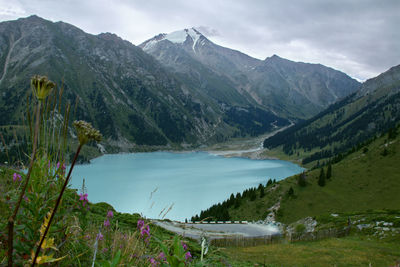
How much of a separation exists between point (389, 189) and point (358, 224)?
22.9m

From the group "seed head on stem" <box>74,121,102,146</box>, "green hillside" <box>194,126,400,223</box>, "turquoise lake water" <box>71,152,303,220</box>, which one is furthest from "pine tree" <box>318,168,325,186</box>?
"seed head on stem" <box>74,121,102,146</box>

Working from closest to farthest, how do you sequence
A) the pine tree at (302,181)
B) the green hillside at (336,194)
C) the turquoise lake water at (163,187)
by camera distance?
the green hillside at (336,194) < the pine tree at (302,181) < the turquoise lake water at (163,187)

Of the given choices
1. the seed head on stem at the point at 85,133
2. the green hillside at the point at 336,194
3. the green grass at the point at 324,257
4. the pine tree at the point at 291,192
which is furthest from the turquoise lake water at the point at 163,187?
the seed head on stem at the point at 85,133

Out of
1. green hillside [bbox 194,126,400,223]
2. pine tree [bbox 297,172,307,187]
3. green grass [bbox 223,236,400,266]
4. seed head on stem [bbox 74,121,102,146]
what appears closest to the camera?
seed head on stem [bbox 74,121,102,146]

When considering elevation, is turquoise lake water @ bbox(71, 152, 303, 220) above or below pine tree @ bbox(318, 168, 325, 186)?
below

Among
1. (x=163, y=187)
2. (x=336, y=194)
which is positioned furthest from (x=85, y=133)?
(x=163, y=187)

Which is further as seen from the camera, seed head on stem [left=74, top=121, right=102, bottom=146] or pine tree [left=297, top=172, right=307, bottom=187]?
pine tree [left=297, top=172, right=307, bottom=187]

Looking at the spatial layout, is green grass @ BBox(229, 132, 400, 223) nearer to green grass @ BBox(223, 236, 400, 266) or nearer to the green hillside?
the green hillside

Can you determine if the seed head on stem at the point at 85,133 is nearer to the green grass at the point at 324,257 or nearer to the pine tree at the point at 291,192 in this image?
the green grass at the point at 324,257

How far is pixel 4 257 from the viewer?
2.03 m

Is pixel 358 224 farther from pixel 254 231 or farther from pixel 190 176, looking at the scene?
pixel 190 176

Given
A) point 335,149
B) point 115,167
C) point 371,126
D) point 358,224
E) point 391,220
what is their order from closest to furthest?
point 391,220 < point 358,224 < point 115,167 < point 335,149 < point 371,126

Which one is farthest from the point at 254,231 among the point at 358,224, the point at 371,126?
the point at 371,126

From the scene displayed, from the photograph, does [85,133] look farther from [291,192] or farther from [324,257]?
[291,192]
